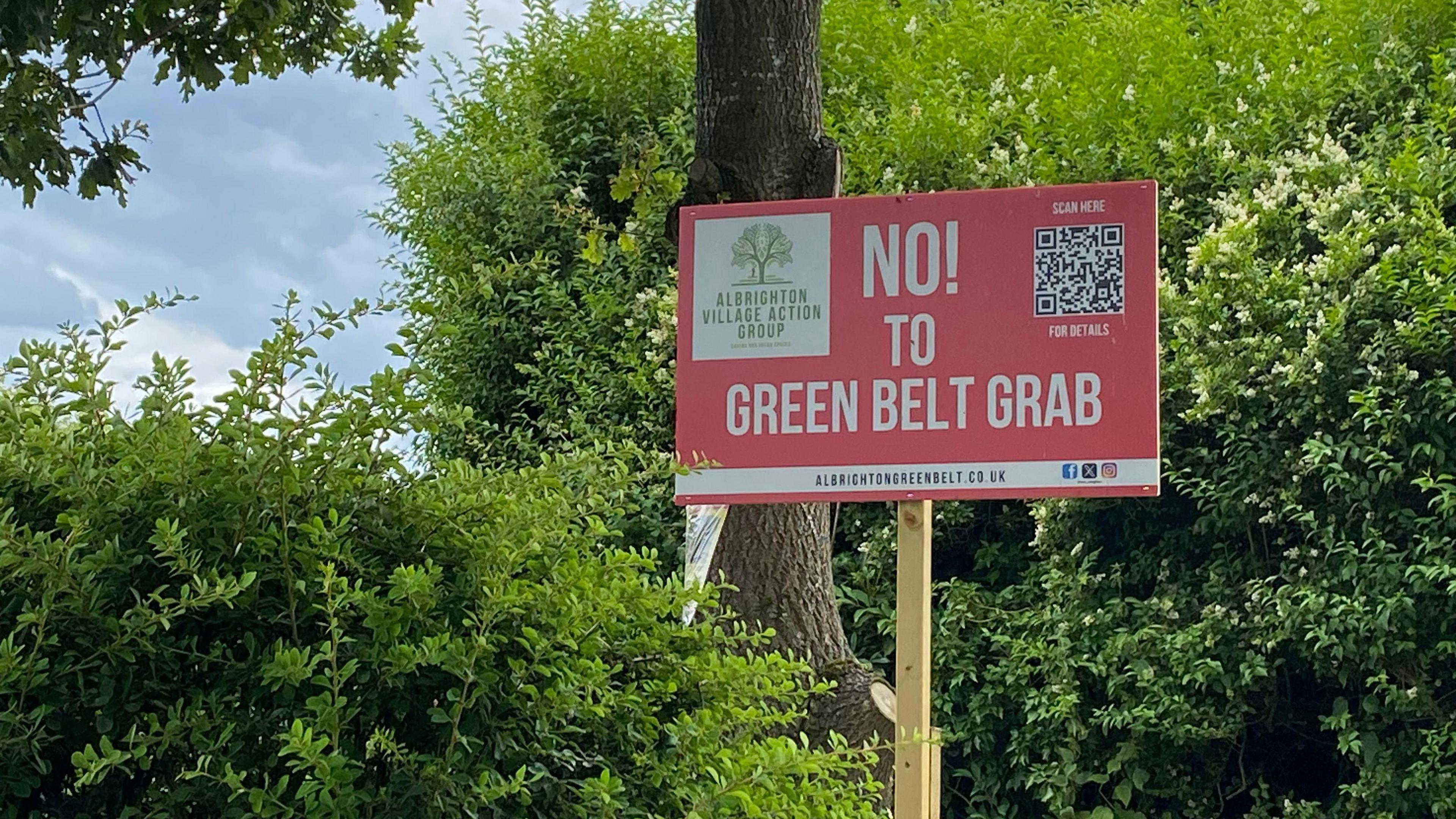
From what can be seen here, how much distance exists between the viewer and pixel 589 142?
8531mm

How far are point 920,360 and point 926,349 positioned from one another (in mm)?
32

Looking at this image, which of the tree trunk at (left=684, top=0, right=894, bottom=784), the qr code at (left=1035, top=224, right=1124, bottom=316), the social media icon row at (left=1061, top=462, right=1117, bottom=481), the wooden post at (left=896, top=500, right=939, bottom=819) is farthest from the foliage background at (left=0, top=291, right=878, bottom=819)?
the tree trunk at (left=684, top=0, right=894, bottom=784)

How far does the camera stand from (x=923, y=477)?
13.0 feet

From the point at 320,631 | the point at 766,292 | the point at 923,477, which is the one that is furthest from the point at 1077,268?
the point at 320,631

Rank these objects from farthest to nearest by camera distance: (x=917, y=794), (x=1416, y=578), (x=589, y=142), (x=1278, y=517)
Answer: (x=589, y=142) → (x=1278, y=517) → (x=1416, y=578) → (x=917, y=794)

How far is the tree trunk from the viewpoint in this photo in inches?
197

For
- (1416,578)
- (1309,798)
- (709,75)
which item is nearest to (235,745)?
(709,75)

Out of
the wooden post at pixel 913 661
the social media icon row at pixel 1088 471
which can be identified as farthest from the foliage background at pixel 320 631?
the social media icon row at pixel 1088 471

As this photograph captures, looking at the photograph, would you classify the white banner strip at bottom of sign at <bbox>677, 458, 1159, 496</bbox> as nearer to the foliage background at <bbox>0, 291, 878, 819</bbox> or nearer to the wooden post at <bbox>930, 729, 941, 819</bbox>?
the wooden post at <bbox>930, 729, 941, 819</bbox>

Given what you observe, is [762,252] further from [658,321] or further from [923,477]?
[658,321]

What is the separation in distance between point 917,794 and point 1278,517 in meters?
2.82

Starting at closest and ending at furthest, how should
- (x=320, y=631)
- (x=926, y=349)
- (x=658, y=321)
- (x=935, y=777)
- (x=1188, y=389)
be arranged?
(x=320, y=631) < (x=926, y=349) < (x=935, y=777) < (x=1188, y=389) < (x=658, y=321)

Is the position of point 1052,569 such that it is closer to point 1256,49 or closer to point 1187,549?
point 1187,549

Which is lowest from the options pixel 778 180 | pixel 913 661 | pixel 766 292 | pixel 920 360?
pixel 913 661
